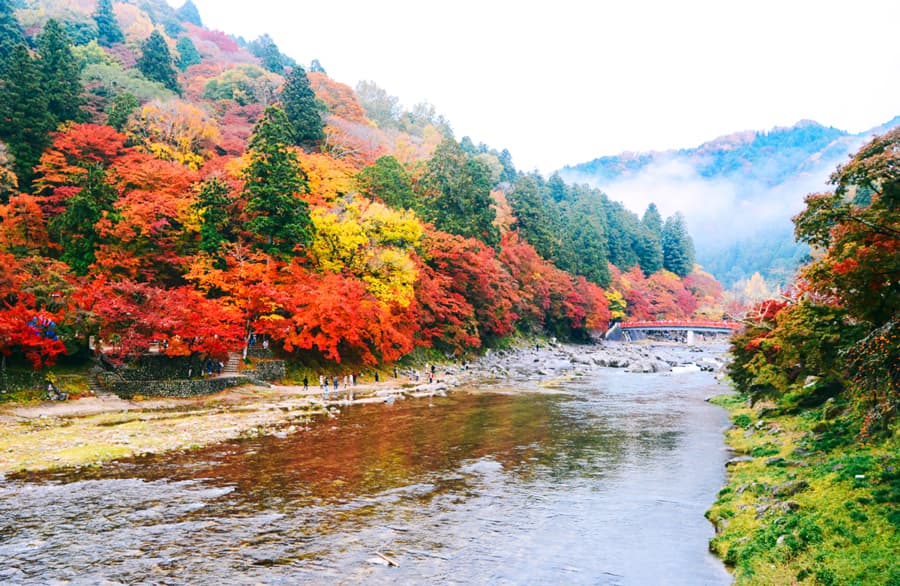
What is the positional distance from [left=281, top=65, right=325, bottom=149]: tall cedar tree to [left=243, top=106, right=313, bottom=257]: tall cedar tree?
23246mm

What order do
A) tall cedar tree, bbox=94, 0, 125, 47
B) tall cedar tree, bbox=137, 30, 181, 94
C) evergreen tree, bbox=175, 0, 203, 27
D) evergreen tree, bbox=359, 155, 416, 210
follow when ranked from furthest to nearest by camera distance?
1. evergreen tree, bbox=175, 0, 203, 27
2. tall cedar tree, bbox=94, 0, 125, 47
3. tall cedar tree, bbox=137, 30, 181, 94
4. evergreen tree, bbox=359, 155, 416, 210

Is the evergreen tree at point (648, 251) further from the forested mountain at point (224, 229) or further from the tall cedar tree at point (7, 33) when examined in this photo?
the tall cedar tree at point (7, 33)

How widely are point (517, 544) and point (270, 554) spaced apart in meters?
5.39

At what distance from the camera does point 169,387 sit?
29859 mm

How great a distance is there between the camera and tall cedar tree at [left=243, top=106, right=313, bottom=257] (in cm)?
3903

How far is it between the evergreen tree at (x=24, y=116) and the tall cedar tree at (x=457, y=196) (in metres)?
34.6

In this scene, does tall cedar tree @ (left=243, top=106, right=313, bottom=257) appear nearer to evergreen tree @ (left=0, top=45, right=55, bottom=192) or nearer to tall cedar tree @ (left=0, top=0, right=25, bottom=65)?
evergreen tree @ (left=0, top=45, right=55, bottom=192)

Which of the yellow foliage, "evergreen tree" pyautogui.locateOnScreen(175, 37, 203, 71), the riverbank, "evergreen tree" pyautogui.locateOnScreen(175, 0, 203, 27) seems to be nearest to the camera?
the riverbank

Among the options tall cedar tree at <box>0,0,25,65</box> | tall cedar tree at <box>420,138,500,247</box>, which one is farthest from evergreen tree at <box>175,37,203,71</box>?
tall cedar tree at <box>420,138,500,247</box>

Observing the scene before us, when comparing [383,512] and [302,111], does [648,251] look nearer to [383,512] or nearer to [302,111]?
[302,111]

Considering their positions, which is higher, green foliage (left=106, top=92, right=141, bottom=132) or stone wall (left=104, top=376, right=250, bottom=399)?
green foliage (left=106, top=92, right=141, bottom=132)

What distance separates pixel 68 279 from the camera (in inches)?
1173

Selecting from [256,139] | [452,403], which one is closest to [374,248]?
[256,139]

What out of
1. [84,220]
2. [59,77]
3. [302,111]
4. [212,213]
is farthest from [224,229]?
[302,111]
